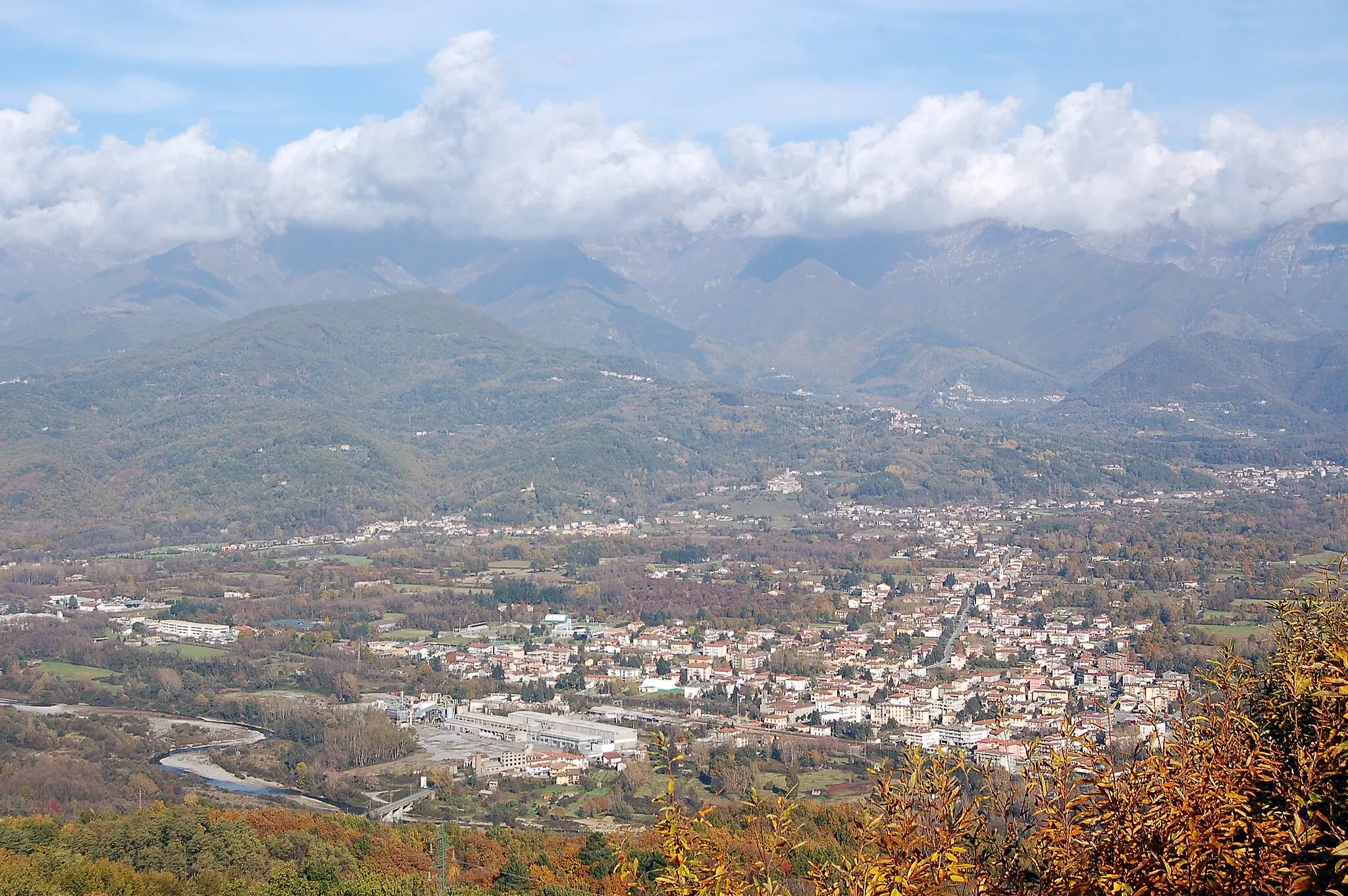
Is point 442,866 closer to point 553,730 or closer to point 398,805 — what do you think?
point 398,805

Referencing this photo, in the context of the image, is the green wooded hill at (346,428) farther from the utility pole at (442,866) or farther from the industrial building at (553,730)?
the utility pole at (442,866)

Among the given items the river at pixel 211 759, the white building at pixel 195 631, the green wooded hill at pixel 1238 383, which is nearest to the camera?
the river at pixel 211 759

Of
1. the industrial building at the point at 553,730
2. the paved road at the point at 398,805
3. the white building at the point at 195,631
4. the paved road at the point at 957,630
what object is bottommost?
the paved road at the point at 957,630

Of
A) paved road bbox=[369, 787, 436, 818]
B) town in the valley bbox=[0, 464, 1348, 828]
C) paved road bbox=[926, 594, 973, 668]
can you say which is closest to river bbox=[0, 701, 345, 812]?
town in the valley bbox=[0, 464, 1348, 828]

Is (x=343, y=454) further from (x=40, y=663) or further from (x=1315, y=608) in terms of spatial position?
(x=1315, y=608)

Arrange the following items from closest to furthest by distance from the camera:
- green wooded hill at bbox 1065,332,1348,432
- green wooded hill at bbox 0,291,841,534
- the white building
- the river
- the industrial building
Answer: the river
the industrial building
the white building
green wooded hill at bbox 0,291,841,534
green wooded hill at bbox 1065,332,1348,432

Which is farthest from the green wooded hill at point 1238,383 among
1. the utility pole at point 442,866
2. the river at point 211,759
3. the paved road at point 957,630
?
the utility pole at point 442,866

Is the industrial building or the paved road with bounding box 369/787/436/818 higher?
the paved road with bounding box 369/787/436/818

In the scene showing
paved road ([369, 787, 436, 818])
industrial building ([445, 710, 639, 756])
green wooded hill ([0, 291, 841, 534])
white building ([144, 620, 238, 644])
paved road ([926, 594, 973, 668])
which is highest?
green wooded hill ([0, 291, 841, 534])

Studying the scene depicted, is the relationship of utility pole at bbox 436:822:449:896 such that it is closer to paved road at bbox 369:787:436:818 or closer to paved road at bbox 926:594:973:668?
paved road at bbox 369:787:436:818
